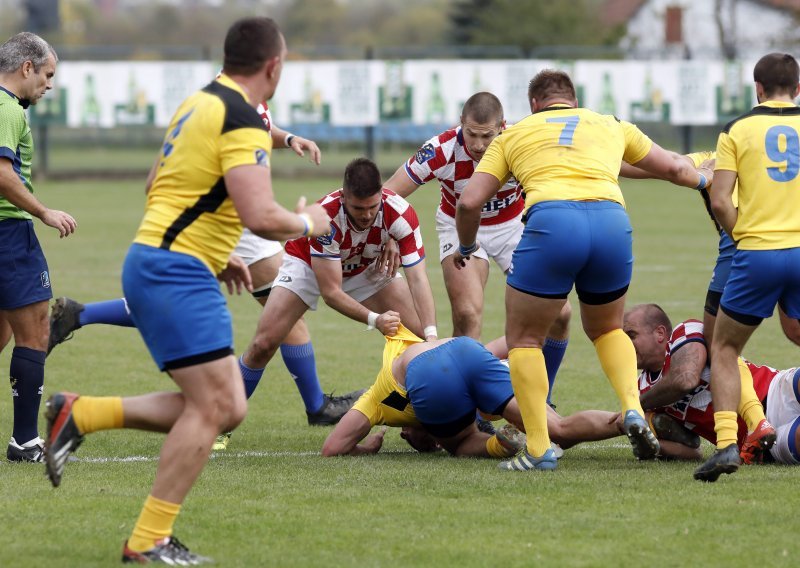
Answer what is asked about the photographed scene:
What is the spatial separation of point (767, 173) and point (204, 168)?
3.00 m

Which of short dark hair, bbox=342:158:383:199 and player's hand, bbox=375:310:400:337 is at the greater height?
short dark hair, bbox=342:158:383:199

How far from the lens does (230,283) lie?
543cm

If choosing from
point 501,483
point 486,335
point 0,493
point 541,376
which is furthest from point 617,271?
point 486,335

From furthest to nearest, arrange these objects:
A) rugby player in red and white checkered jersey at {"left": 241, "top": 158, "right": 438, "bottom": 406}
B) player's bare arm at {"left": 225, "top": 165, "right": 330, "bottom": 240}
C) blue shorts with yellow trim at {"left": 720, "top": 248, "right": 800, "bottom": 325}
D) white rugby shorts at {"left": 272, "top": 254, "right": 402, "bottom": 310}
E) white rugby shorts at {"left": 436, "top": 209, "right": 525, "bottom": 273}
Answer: white rugby shorts at {"left": 436, "top": 209, "right": 525, "bottom": 273} < white rugby shorts at {"left": 272, "top": 254, "right": 402, "bottom": 310} < rugby player in red and white checkered jersey at {"left": 241, "top": 158, "right": 438, "bottom": 406} < blue shorts with yellow trim at {"left": 720, "top": 248, "right": 800, "bottom": 325} < player's bare arm at {"left": 225, "top": 165, "right": 330, "bottom": 240}

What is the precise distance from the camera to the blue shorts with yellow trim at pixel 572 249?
6.23m

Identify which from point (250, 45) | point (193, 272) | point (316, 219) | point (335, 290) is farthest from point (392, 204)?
point (193, 272)

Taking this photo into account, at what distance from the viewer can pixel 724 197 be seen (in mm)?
6352

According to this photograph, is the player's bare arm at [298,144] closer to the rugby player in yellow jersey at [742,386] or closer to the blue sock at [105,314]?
the blue sock at [105,314]

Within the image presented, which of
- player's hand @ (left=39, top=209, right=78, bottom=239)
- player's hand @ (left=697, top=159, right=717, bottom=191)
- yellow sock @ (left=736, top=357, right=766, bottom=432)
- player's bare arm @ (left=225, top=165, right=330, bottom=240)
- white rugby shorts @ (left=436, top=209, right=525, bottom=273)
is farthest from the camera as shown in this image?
white rugby shorts @ (left=436, top=209, right=525, bottom=273)

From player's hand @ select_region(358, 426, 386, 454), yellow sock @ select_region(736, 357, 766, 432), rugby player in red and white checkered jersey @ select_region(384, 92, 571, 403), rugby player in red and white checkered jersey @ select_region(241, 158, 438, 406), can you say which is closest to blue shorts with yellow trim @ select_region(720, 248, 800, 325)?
yellow sock @ select_region(736, 357, 766, 432)

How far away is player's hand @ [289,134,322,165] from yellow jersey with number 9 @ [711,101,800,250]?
2.59 metres

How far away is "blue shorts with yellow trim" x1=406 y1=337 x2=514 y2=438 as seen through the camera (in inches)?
268

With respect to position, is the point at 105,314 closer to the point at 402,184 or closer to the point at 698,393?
the point at 402,184

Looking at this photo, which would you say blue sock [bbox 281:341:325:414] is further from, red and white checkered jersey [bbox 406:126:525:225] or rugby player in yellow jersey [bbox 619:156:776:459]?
rugby player in yellow jersey [bbox 619:156:776:459]
